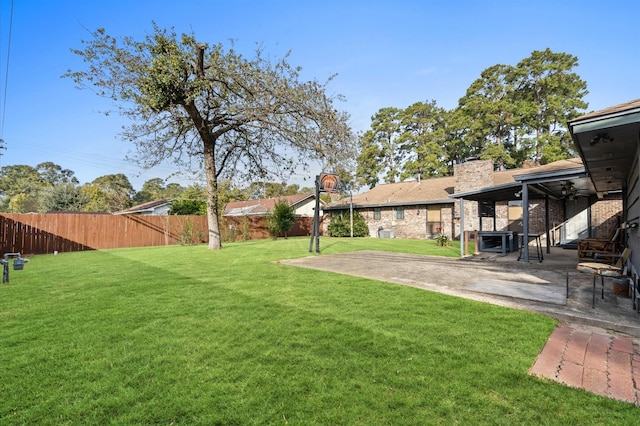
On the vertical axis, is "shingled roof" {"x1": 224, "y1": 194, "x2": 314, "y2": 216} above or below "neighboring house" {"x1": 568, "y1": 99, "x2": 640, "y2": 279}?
above

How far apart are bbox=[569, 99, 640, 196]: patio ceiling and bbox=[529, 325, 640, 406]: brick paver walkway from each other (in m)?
2.45

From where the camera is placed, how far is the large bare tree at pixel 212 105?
11.6 metres

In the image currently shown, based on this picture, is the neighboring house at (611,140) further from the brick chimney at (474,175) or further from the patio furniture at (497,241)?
the brick chimney at (474,175)

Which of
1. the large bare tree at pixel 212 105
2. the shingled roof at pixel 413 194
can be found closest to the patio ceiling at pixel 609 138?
the large bare tree at pixel 212 105

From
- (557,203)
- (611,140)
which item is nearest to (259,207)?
(557,203)

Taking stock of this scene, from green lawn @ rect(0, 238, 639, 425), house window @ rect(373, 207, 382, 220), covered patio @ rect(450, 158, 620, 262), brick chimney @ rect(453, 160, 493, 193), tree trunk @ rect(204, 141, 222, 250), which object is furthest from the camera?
house window @ rect(373, 207, 382, 220)

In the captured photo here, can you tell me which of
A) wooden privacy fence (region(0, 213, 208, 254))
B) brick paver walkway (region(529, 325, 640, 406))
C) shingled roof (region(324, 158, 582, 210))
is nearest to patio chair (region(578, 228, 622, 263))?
brick paver walkway (region(529, 325, 640, 406))

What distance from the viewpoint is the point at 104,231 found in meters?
17.0

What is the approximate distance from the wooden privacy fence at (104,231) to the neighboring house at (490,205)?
382 inches

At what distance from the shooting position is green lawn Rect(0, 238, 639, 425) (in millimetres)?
2086

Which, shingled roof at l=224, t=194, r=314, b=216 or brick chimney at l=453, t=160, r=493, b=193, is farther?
shingled roof at l=224, t=194, r=314, b=216

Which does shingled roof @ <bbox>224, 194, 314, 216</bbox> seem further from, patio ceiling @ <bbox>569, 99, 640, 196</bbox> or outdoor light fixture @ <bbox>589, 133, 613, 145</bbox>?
outdoor light fixture @ <bbox>589, 133, 613, 145</bbox>

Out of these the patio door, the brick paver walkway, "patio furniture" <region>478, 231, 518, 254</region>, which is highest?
the patio door

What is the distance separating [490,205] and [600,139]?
11.7 meters
